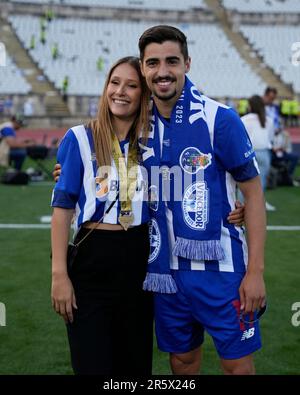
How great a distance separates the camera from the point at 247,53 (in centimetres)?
2822

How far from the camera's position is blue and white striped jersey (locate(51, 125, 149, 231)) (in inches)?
91.6

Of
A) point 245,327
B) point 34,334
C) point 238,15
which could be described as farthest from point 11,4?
point 245,327

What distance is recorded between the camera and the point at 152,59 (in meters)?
2.35

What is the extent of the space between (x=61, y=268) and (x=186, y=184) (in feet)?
1.87

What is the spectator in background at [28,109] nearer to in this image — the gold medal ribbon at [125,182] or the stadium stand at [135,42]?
the stadium stand at [135,42]

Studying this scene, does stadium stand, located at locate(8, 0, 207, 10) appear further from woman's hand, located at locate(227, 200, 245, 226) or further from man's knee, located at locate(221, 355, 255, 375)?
man's knee, located at locate(221, 355, 255, 375)

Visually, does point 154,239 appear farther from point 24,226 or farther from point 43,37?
point 43,37

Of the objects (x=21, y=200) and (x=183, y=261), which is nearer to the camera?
(x=183, y=261)

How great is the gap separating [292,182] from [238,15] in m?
20.1

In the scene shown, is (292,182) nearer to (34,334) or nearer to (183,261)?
(34,334)

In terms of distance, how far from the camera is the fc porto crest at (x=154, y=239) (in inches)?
95.0

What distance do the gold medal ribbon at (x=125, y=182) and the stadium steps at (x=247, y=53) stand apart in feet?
81.0
